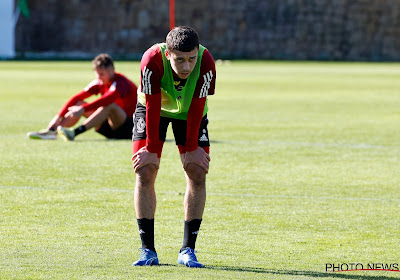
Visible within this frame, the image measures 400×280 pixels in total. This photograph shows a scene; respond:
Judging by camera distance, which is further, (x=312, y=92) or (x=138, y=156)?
(x=312, y=92)

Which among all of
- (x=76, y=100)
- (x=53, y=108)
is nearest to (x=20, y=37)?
(x=53, y=108)

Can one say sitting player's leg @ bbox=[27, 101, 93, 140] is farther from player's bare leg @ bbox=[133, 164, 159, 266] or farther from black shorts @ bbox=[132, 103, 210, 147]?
player's bare leg @ bbox=[133, 164, 159, 266]

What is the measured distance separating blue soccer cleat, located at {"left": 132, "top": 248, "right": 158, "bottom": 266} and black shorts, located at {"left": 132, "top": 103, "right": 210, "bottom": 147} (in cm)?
80

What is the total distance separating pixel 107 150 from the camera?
486 inches

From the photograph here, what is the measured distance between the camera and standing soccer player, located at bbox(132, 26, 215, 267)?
5.82m

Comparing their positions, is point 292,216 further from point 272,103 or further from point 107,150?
point 272,103

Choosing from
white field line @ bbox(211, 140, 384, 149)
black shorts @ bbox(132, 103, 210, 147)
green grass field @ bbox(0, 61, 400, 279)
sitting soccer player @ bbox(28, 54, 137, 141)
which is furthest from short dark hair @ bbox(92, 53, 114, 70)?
black shorts @ bbox(132, 103, 210, 147)

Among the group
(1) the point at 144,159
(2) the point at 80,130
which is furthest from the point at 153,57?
(2) the point at 80,130

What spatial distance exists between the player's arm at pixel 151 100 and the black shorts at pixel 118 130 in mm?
7177

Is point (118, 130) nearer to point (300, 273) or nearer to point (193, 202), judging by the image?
point (193, 202)

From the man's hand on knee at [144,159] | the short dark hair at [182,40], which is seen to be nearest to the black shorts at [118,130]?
the man's hand on knee at [144,159]

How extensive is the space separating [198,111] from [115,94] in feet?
22.5

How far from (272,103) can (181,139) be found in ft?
50.7
